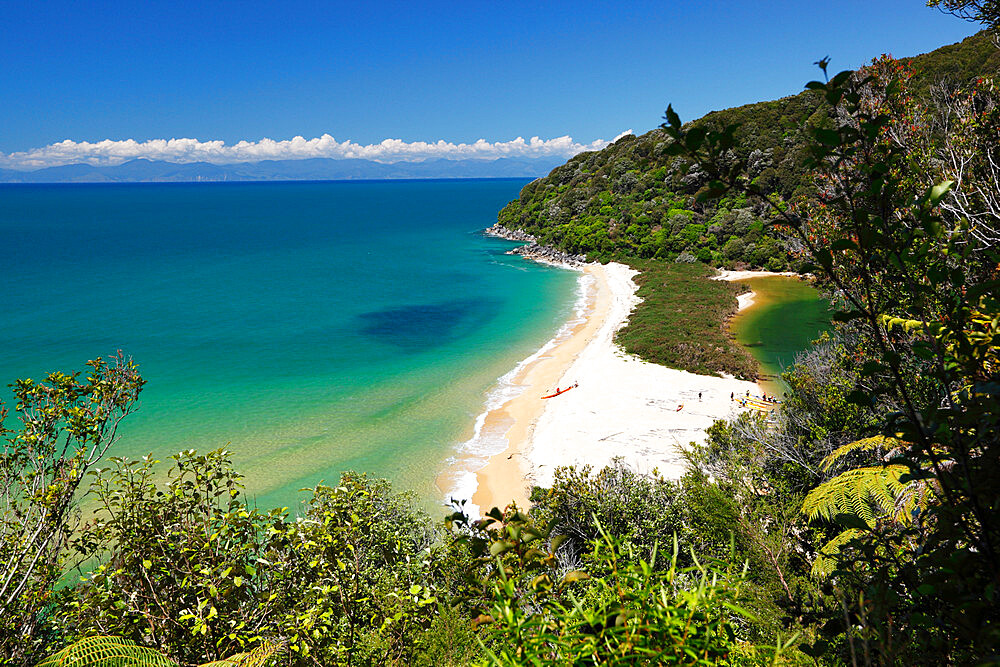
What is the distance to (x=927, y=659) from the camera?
7.45ft

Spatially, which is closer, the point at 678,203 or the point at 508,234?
the point at 678,203

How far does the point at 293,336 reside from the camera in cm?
3594

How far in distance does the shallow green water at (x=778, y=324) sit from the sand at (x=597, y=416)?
145 inches

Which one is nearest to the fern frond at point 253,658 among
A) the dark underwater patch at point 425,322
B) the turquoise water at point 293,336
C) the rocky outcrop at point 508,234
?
the turquoise water at point 293,336

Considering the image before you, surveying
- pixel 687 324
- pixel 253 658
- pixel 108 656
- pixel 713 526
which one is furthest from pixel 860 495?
pixel 687 324

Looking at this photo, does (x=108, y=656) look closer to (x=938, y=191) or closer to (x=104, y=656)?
(x=104, y=656)

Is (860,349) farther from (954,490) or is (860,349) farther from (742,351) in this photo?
(742,351)

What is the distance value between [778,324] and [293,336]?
32505mm

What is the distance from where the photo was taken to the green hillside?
164 ft

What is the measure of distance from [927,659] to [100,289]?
60514mm

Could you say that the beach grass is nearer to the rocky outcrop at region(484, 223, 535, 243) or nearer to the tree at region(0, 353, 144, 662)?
the tree at region(0, 353, 144, 662)

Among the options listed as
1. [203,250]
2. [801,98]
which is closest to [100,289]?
[203,250]

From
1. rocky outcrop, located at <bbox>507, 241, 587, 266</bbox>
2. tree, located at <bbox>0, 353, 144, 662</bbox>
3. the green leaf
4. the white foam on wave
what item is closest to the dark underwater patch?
the white foam on wave

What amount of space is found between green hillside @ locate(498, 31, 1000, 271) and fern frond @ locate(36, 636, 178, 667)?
4228 centimetres
